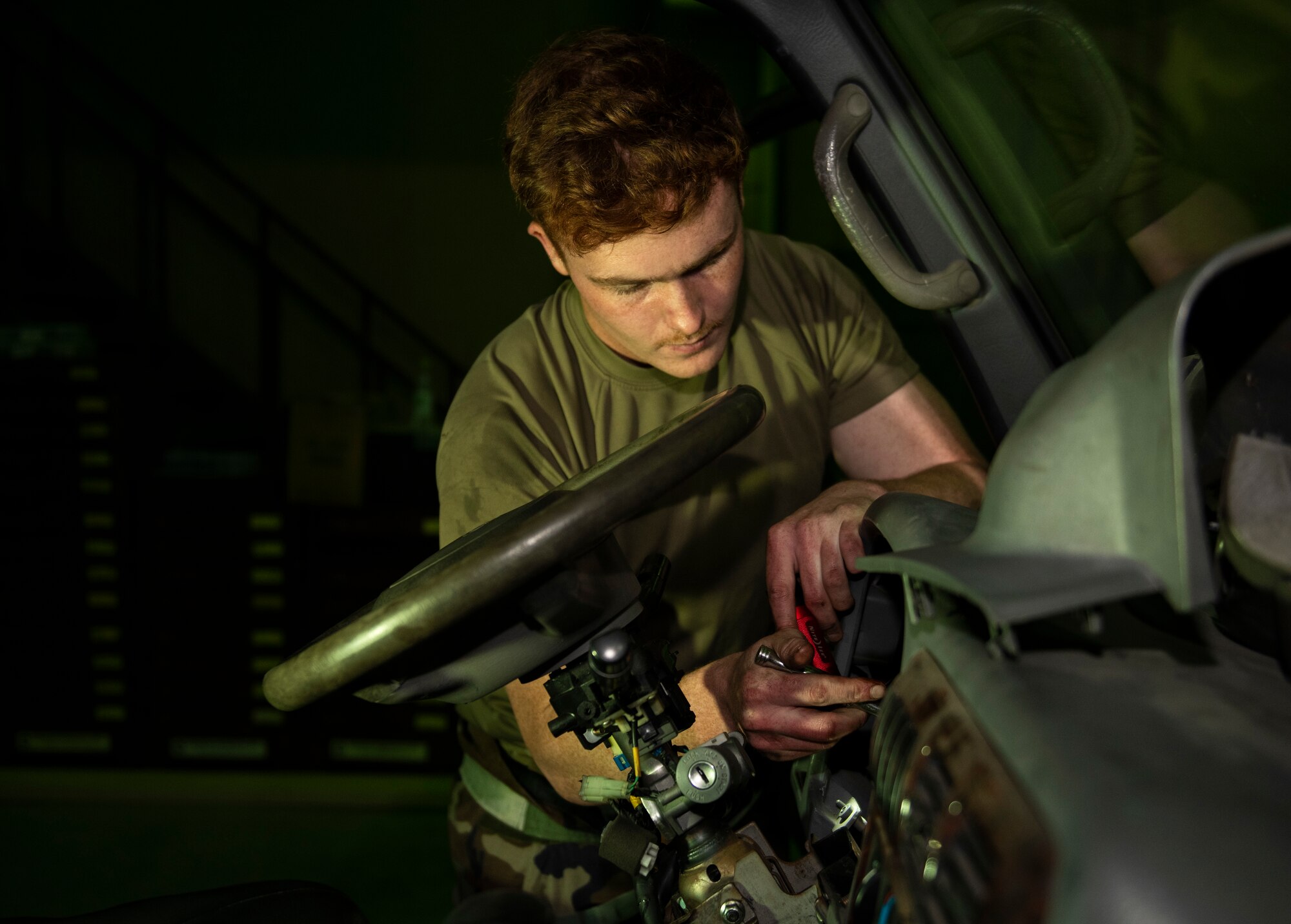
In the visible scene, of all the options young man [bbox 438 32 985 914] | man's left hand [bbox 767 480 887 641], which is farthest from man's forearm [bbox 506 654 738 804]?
man's left hand [bbox 767 480 887 641]

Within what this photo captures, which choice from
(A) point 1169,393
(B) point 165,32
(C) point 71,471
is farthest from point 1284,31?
(B) point 165,32

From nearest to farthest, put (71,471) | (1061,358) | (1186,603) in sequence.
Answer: (1186,603), (1061,358), (71,471)

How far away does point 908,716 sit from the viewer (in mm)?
628

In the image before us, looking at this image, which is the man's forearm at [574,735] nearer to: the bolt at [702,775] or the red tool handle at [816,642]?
the red tool handle at [816,642]

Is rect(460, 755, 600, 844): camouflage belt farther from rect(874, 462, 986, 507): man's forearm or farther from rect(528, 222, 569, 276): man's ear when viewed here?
rect(528, 222, 569, 276): man's ear

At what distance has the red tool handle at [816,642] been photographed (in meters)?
0.95

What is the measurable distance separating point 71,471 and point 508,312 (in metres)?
2.66

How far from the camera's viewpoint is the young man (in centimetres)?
108

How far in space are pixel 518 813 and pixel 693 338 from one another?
91cm

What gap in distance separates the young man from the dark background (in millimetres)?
278

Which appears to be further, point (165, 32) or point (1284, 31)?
point (165, 32)

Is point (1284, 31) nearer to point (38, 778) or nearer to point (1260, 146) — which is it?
point (1260, 146)

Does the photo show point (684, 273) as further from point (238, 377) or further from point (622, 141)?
point (238, 377)

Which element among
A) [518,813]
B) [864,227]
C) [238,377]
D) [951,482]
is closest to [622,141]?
[864,227]
